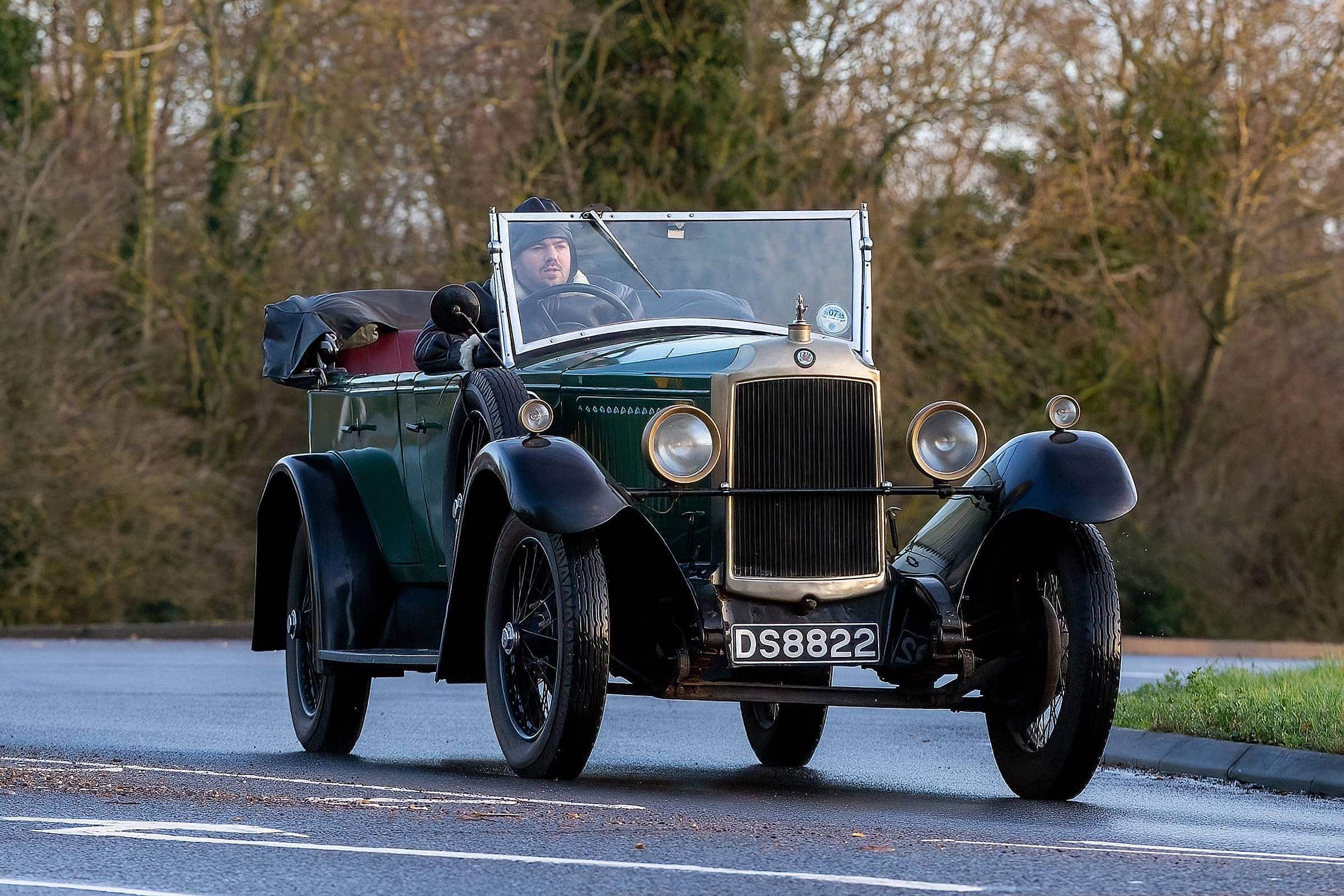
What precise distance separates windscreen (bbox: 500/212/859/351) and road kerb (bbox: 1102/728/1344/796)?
255 cm

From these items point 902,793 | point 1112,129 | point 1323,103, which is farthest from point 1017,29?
point 902,793

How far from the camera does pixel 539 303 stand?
9.18 m

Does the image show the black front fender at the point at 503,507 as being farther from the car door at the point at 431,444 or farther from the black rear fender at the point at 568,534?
the car door at the point at 431,444

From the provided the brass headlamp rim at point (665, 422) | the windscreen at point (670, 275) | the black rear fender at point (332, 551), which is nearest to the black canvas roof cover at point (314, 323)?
the black rear fender at point (332, 551)

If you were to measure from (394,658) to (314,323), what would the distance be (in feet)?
7.55

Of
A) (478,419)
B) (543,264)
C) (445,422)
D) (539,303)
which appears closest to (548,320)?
(539,303)

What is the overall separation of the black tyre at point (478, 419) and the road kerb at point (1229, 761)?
3.59m

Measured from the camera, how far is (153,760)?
29.2 ft

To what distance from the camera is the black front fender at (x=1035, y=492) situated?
26.1 ft

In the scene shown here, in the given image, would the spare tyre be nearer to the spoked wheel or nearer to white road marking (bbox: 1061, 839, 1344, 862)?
the spoked wheel

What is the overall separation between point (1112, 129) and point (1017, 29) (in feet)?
7.87

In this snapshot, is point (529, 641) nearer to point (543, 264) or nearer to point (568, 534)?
point (568, 534)

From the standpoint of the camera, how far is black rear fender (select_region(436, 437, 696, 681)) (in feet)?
24.9

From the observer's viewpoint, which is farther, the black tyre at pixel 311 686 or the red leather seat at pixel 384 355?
the red leather seat at pixel 384 355
